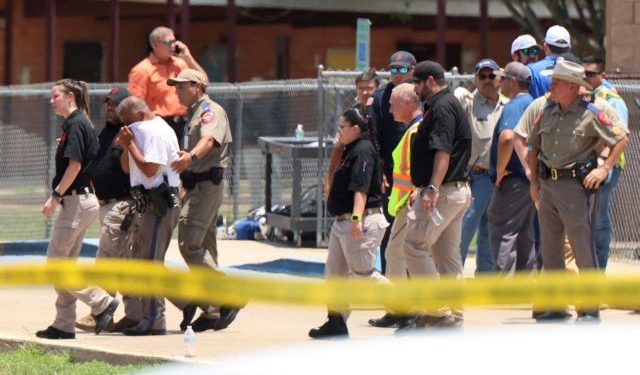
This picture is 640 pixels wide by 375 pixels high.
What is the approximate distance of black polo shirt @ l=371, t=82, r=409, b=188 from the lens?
1118 centimetres

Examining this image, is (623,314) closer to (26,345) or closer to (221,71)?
(26,345)

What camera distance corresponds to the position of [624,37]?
52.3 ft

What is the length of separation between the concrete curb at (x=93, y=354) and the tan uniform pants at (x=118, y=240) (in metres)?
0.79

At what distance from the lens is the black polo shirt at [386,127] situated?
11180 millimetres

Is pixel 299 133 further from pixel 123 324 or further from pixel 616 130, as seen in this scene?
pixel 616 130

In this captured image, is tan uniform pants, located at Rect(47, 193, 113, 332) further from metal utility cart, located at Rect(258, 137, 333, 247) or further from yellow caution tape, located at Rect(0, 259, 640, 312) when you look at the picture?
metal utility cart, located at Rect(258, 137, 333, 247)

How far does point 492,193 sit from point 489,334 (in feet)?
26.9

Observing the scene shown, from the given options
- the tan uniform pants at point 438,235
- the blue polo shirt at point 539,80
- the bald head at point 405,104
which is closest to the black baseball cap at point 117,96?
the bald head at point 405,104

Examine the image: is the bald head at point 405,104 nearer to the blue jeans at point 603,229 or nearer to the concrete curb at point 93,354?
the blue jeans at point 603,229

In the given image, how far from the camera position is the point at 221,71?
34.3 m

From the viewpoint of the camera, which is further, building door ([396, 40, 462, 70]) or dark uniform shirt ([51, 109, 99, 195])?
building door ([396, 40, 462, 70])

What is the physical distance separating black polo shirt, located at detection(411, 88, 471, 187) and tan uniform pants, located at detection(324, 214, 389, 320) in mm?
409

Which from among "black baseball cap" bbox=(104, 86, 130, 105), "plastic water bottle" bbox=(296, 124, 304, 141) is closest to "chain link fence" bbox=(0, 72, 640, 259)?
"plastic water bottle" bbox=(296, 124, 304, 141)

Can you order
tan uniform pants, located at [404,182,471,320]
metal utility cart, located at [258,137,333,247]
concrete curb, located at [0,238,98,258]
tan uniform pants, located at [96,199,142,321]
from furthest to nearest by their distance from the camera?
metal utility cart, located at [258,137,333,247] < concrete curb, located at [0,238,98,258] < tan uniform pants, located at [96,199,142,321] < tan uniform pants, located at [404,182,471,320]
